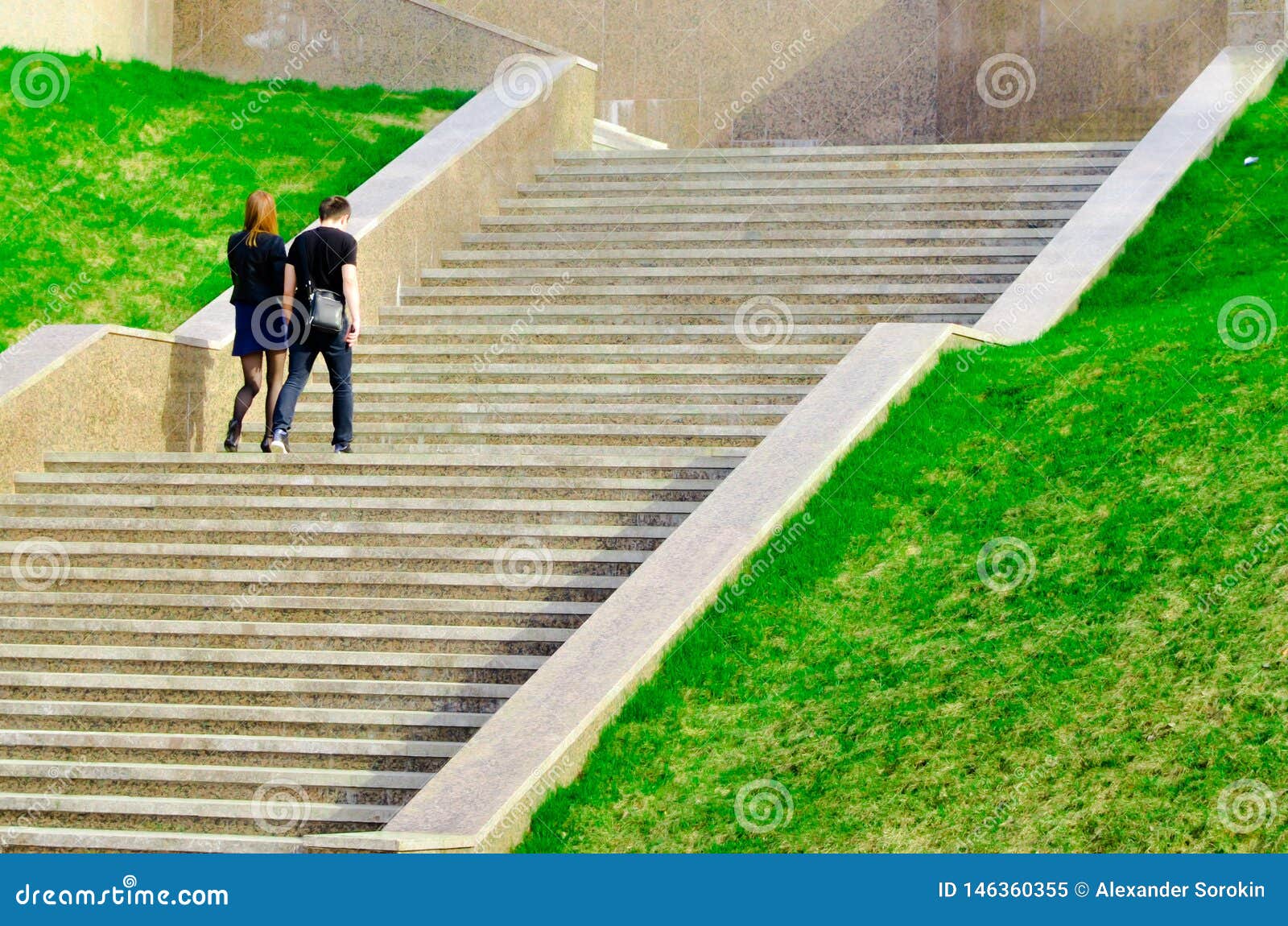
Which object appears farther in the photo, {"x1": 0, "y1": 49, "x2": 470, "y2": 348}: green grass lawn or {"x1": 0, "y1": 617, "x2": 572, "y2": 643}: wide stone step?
{"x1": 0, "y1": 49, "x2": 470, "y2": 348}: green grass lawn

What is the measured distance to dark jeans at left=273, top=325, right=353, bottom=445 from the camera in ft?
35.8

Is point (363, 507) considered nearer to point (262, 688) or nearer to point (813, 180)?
point (262, 688)

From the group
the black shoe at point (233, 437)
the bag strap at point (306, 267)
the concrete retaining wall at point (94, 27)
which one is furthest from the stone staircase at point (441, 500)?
the concrete retaining wall at point (94, 27)

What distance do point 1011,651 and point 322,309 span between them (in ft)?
18.0

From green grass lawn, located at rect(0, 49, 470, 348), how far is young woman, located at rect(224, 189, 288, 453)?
240 cm

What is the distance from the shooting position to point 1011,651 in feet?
23.8

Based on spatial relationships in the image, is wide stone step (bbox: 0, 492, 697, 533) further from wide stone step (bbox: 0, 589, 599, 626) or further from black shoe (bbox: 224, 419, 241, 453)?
black shoe (bbox: 224, 419, 241, 453)

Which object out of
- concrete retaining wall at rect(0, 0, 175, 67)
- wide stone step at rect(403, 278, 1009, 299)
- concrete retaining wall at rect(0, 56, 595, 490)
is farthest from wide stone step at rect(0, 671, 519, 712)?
concrete retaining wall at rect(0, 0, 175, 67)

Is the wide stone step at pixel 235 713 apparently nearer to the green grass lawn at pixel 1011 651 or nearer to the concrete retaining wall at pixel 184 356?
the green grass lawn at pixel 1011 651

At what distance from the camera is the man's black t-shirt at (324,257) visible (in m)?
11.0

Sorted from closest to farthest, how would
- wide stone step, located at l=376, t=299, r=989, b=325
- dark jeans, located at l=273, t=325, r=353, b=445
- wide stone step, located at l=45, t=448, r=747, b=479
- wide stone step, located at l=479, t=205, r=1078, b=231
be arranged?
wide stone step, located at l=45, t=448, r=747, b=479, dark jeans, located at l=273, t=325, r=353, b=445, wide stone step, located at l=376, t=299, r=989, b=325, wide stone step, located at l=479, t=205, r=1078, b=231

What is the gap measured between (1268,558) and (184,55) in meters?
15.9

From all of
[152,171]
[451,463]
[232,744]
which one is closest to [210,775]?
[232,744]

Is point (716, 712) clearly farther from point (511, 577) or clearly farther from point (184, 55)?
point (184, 55)
